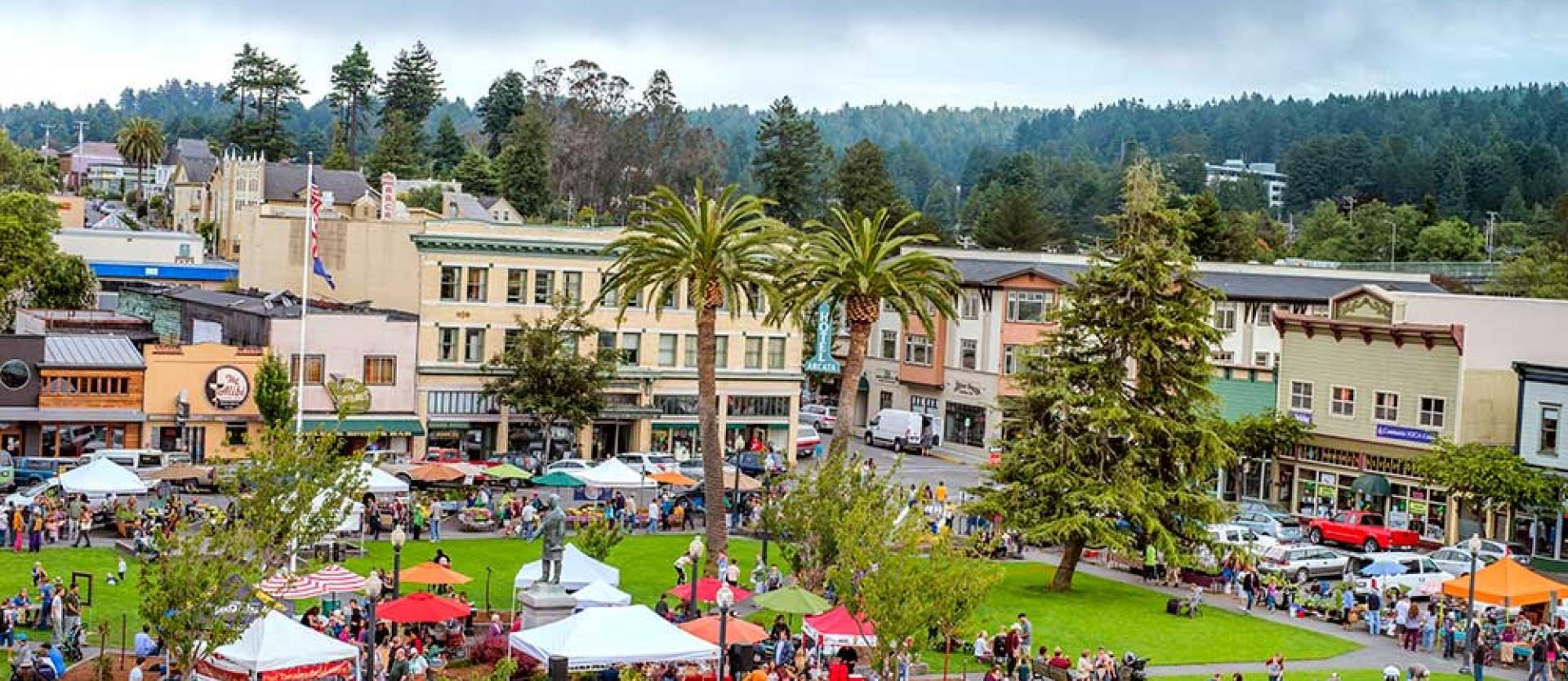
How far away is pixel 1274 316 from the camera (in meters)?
75.9

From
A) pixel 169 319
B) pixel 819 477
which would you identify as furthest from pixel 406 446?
pixel 819 477

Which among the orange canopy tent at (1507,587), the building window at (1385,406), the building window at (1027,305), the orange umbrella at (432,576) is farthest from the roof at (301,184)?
the orange canopy tent at (1507,587)

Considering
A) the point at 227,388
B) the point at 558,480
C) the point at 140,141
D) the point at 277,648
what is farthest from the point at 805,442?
the point at 140,141

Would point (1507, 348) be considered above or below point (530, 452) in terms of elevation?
above

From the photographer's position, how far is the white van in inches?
3472

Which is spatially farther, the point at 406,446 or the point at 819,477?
the point at 406,446

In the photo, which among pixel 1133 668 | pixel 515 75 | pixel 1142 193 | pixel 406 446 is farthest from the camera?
pixel 515 75

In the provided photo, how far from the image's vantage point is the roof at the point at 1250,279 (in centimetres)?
9125

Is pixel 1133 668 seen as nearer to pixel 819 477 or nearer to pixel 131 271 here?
pixel 819 477

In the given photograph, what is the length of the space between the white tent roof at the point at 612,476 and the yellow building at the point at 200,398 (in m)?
16.1

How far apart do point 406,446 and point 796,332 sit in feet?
62.9

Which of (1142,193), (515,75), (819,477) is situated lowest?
(819,477)

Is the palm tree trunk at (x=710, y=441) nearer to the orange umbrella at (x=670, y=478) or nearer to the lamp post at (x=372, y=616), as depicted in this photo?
the orange umbrella at (x=670, y=478)

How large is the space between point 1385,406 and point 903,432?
2468 centimetres
